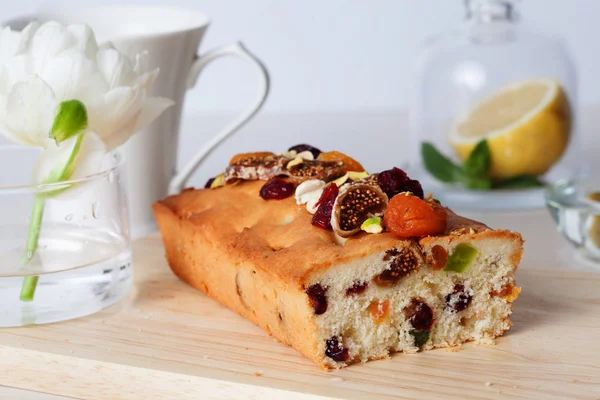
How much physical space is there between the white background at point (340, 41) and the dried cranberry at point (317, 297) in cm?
313

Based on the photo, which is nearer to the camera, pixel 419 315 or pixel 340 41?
pixel 419 315

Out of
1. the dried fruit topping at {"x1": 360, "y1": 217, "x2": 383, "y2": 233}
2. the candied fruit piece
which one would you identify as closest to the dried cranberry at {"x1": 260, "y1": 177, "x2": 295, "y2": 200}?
the dried fruit topping at {"x1": 360, "y1": 217, "x2": 383, "y2": 233}

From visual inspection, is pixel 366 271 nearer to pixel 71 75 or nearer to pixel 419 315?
pixel 419 315

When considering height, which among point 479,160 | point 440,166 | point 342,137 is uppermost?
point 479,160

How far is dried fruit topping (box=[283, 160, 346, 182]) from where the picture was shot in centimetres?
241

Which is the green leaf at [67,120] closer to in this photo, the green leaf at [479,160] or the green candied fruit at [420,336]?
the green candied fruit at [420,336]

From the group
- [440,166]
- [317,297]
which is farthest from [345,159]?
[440,166]

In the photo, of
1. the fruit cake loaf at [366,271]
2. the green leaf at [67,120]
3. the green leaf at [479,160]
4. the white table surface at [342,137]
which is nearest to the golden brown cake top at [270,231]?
the fruit cake loaf at [366,271]

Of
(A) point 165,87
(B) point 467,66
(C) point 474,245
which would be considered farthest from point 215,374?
(B) point 467,66

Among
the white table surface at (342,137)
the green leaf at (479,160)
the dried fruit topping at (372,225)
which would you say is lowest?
the white table surface at (342,137)

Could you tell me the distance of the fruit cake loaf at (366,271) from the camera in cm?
206

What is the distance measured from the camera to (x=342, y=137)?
14.6 feet

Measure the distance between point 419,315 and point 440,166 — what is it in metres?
1.52

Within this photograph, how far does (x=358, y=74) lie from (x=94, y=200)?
9.63 ft
